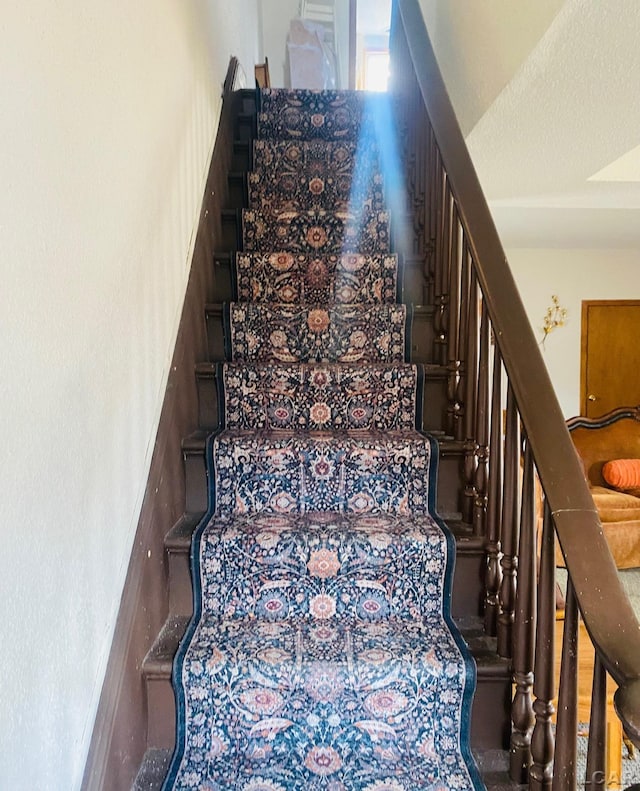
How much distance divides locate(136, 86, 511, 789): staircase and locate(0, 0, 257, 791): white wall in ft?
0.93

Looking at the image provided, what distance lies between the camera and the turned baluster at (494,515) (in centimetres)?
117

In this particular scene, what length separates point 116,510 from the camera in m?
1.07

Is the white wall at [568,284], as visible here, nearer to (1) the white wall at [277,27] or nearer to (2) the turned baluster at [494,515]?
(1) the white wall at [277,27]

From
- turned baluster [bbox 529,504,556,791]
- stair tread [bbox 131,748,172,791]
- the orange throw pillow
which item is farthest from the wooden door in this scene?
stair tread [bbox 131,748,172,791]

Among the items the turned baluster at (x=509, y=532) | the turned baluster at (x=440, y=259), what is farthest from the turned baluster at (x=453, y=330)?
the turned baluster at (x=509, y=532)

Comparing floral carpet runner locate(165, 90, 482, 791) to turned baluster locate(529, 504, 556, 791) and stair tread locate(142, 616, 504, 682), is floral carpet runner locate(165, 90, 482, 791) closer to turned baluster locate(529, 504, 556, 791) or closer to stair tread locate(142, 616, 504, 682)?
stair tread locate(142, 616, 504, 682)

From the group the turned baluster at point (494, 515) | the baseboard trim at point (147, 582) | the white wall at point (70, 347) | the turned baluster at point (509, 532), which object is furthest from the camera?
the turned baluster at point (494, 515)

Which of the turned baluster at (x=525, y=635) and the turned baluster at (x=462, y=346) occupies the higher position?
the turned baluster at (x=462, y=346)

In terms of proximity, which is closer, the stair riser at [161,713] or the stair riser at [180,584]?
the stair riser at [161,713]

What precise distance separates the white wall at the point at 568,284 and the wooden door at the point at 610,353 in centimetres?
8

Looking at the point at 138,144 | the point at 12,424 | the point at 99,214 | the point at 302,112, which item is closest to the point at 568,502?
the point at 12,424

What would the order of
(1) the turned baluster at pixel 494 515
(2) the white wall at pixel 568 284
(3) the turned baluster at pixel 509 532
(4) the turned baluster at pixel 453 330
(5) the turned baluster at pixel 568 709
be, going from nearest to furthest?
(5) the turned baluster at pixel 568 709
(3) the turned baluster at pixel 509 532
(1) the turned baluster at pixel 494 515
(4) the turned baluster at pixel 453 330
(2) the white wall at pixel 568 284

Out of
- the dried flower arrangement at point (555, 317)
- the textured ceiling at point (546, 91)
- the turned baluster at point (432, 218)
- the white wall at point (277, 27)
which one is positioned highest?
the white wall at point (277, 27)

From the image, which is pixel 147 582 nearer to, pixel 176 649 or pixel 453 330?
pixel 176 649
